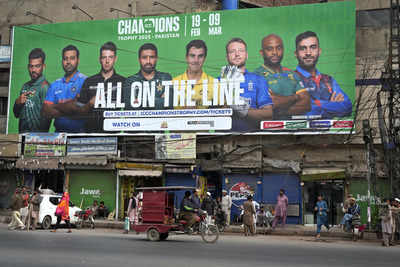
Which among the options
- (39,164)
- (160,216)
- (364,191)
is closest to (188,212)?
(160,216)

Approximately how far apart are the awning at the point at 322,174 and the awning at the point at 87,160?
36.1ft

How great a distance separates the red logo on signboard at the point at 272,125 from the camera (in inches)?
1078

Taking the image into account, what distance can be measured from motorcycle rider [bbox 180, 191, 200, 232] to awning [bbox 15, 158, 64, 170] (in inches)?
584

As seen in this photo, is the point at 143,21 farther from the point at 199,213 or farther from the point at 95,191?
the point at 199,213

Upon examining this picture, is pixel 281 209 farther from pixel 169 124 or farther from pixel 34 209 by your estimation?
pixel 34 209

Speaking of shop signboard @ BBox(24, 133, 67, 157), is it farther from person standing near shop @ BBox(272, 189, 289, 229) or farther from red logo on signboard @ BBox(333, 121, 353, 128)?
red logo on signboard @ BBox(333, 121, 353, 128)

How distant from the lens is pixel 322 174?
86.1 ft

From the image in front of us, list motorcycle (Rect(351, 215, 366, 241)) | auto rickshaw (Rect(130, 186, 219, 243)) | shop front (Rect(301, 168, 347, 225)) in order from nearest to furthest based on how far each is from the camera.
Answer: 1. auto rickshaw (Rect(130, 186, 219, 243))
2. motorcycle (Rect(351, 215, 366, 241))
3. shop front (Rect(301, 168, 347, 225))

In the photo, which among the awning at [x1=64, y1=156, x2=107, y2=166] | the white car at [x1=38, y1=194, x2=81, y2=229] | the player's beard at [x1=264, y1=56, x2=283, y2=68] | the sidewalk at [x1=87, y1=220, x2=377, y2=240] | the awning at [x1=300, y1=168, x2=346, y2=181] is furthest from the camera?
the awning at [x1=64, y1=156, x2=107, y2=166]

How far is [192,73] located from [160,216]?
13582 millimetres

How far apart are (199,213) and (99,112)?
1535cm

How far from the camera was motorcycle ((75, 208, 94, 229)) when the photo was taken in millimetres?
24047

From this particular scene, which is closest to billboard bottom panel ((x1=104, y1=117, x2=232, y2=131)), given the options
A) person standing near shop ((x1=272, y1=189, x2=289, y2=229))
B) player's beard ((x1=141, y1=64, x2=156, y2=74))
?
player's beard ((x1=141, y1=64, x2=156, y2=74))

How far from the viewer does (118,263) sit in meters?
11.0
